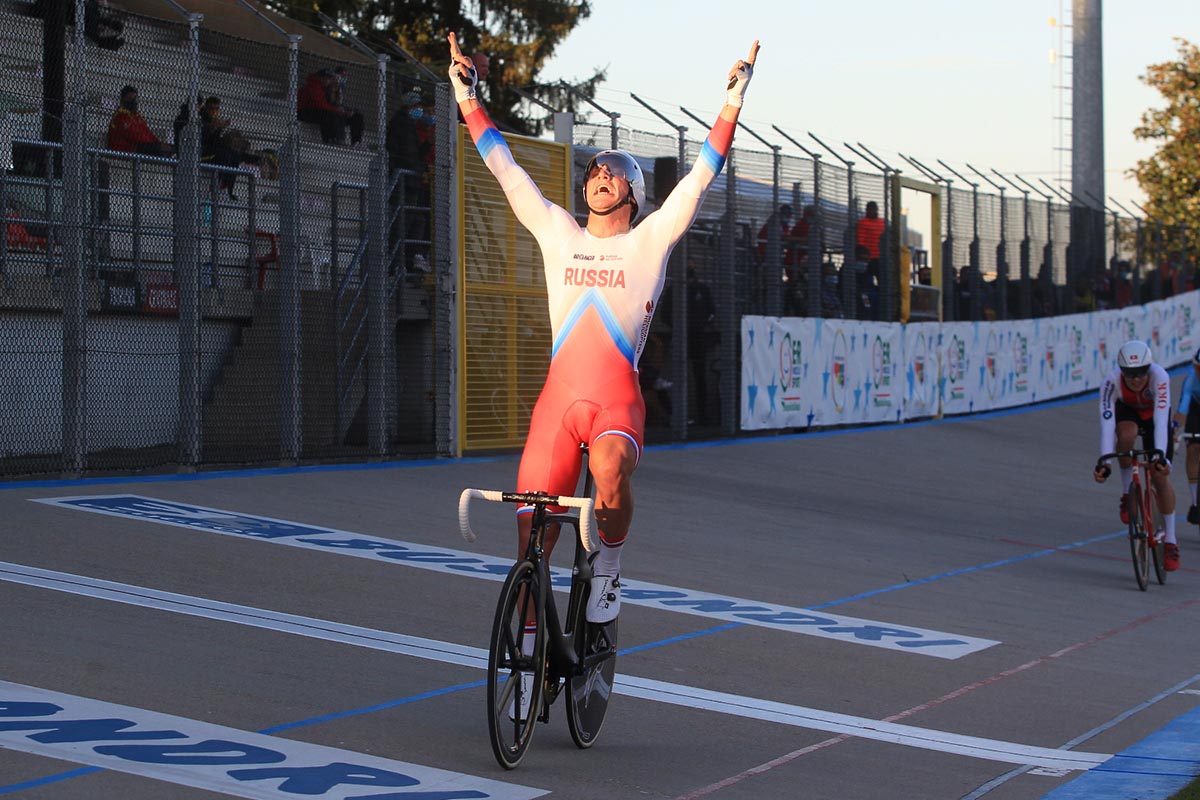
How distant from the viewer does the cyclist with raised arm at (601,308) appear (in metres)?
5.51

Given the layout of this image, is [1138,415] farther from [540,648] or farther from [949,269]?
[949,269]

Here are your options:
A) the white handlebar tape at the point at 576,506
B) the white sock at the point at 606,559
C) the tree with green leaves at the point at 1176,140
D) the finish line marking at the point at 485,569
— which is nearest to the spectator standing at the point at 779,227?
the finish line marking at the point at 485,569

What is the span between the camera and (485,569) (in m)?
9.35

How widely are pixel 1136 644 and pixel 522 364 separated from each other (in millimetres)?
7612

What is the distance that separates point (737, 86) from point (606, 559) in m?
1.80

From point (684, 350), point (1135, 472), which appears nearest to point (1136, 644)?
point (1135, 472)

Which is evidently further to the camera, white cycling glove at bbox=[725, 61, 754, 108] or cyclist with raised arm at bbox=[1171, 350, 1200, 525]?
cyclist with raised arm at bbox=[1171, 350, 1200, 525]

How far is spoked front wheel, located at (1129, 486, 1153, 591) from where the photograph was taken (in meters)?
10.9

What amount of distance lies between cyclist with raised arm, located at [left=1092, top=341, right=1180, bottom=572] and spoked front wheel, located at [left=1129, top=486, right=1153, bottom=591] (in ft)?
0.32

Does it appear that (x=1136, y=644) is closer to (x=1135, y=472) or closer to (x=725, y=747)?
(x=1135, y=472)

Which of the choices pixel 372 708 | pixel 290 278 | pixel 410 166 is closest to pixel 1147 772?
pixel 372 708

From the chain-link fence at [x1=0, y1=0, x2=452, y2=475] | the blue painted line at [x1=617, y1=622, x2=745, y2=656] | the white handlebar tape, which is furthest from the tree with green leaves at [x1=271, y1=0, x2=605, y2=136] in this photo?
the white handlebar tape

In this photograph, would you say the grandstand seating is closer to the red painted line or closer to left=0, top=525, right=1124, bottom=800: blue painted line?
left=0, top=525, right=1124, bottom=800: blue painted line

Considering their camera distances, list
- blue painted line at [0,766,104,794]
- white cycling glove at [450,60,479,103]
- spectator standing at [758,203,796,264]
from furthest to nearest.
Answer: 1. spectator standing at [758,203,796,264]
2. white cycling glove at [450,60,479,103]
3. blue painted line at [0,766,104,794]
